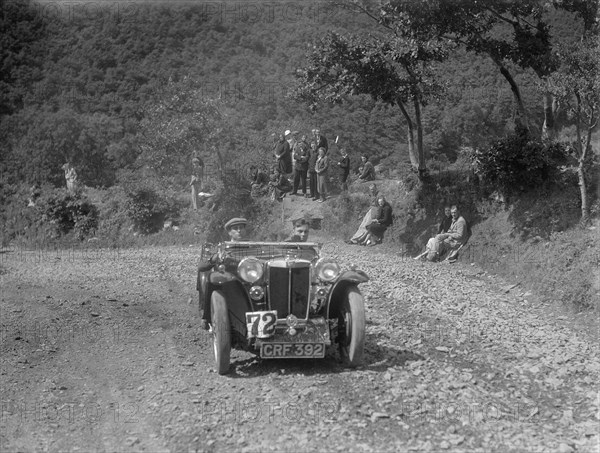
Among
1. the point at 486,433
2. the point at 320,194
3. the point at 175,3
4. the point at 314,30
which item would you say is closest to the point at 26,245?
the point at 320,194

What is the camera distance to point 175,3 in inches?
2274

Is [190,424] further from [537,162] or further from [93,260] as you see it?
[93,260]

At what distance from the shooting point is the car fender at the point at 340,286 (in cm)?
851

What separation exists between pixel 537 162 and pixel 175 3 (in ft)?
155

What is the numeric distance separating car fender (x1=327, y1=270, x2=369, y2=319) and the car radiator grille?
35 centimetres

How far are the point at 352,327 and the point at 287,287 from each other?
0.86 metres

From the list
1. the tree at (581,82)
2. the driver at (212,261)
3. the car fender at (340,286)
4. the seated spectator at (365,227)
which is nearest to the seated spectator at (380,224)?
the seated spectator at (365,227)

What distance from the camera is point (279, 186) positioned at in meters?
22.5

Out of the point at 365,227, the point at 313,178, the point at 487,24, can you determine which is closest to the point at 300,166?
the point at 313,178

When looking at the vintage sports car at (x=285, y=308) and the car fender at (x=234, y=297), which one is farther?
the car fender at (x=234, y=297)

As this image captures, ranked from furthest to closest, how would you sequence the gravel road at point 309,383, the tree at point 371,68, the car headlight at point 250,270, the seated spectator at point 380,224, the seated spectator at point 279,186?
1. the seated spectator at point 279,186
2. the seated spectator at point 380,224
3. the tree at point 371,68
4. the car headlight at point 250,270
5. the gravel road at point 309,383

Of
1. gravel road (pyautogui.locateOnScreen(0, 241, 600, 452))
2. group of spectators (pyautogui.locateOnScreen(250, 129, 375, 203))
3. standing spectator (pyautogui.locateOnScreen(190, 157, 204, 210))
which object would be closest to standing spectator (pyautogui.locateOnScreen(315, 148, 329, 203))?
group of spectators (pyautogui.locateOnScreen(250, 129, 375, 203))

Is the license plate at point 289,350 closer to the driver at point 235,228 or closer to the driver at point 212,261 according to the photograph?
the driver at point 212,261

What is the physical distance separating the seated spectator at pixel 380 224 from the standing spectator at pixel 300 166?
334 cm
